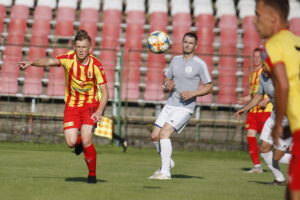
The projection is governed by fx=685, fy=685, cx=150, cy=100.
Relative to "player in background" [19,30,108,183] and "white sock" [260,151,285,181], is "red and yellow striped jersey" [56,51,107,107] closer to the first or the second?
"player in background" [19,30,108,183]

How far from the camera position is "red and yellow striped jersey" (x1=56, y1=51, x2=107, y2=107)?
9.04 metres

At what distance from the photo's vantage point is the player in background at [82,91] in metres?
8.88

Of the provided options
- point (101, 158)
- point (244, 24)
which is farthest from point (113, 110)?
point (244, 24)

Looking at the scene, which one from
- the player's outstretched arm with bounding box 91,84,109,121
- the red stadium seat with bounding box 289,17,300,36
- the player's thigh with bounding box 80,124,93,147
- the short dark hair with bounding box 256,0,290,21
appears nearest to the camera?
the short dark hair with bounding box 256,0,290,21

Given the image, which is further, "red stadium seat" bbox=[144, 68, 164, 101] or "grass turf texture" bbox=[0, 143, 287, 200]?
"red stadium seat" bbox=[144, 68, 164, 101]

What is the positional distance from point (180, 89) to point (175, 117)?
0.45 meters

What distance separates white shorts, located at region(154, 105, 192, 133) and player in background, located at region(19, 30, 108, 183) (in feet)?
4.76

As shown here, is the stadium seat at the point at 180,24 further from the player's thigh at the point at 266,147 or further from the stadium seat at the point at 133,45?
the player's thigh at the point at 266,147

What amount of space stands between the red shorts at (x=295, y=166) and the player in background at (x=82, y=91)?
4.42 meters

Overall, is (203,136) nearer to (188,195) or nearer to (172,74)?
(172,74)

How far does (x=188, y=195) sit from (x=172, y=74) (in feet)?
9.95

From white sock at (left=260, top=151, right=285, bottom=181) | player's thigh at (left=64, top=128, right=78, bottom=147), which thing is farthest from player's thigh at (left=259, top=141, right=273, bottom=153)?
player's thigh at (left=64, top=128, right=78, bottom=147)

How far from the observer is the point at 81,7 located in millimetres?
23219

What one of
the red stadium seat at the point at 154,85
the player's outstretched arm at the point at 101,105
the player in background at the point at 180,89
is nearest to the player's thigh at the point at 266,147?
the player in background at the point at 180,89
